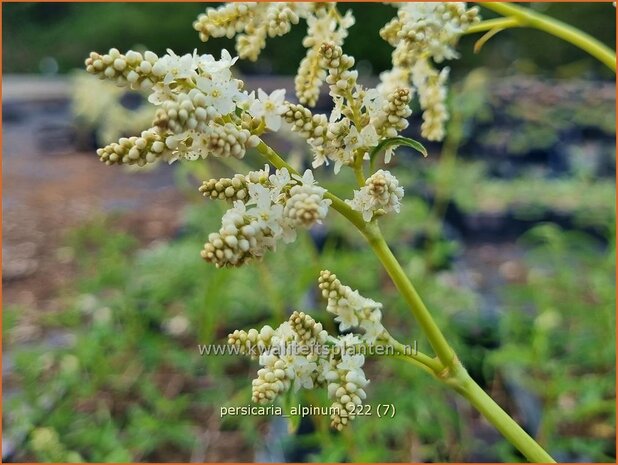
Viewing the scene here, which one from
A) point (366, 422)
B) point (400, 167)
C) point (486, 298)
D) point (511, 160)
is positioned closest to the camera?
point (366, 422)

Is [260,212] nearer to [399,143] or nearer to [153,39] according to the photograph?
[399,143]

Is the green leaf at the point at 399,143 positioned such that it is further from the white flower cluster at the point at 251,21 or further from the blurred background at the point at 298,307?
the blurred background at the point at 298,307

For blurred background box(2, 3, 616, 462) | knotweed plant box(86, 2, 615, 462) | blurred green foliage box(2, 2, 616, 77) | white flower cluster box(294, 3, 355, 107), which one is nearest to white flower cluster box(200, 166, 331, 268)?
knotweed plant box(86, 2, 615, 462)

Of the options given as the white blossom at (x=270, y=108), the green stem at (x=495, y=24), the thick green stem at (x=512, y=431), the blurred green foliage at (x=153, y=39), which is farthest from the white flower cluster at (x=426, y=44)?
the blurred green foliage at (x=153, y=39)

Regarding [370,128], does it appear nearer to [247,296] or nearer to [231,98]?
[231,98]

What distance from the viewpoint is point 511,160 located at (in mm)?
3816

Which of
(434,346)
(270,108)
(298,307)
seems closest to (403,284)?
(434,346)

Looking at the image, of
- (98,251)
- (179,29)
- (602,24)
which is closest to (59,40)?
(179,29)

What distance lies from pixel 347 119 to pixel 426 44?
6.0 inches

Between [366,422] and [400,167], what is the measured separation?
131cm

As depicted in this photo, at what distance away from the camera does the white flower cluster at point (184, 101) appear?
47cm

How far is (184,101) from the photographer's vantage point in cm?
46

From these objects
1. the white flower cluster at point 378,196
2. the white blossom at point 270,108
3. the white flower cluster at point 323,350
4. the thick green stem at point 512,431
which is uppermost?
the white blossom at point 270,108

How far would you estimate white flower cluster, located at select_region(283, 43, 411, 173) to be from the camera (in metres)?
0.54
